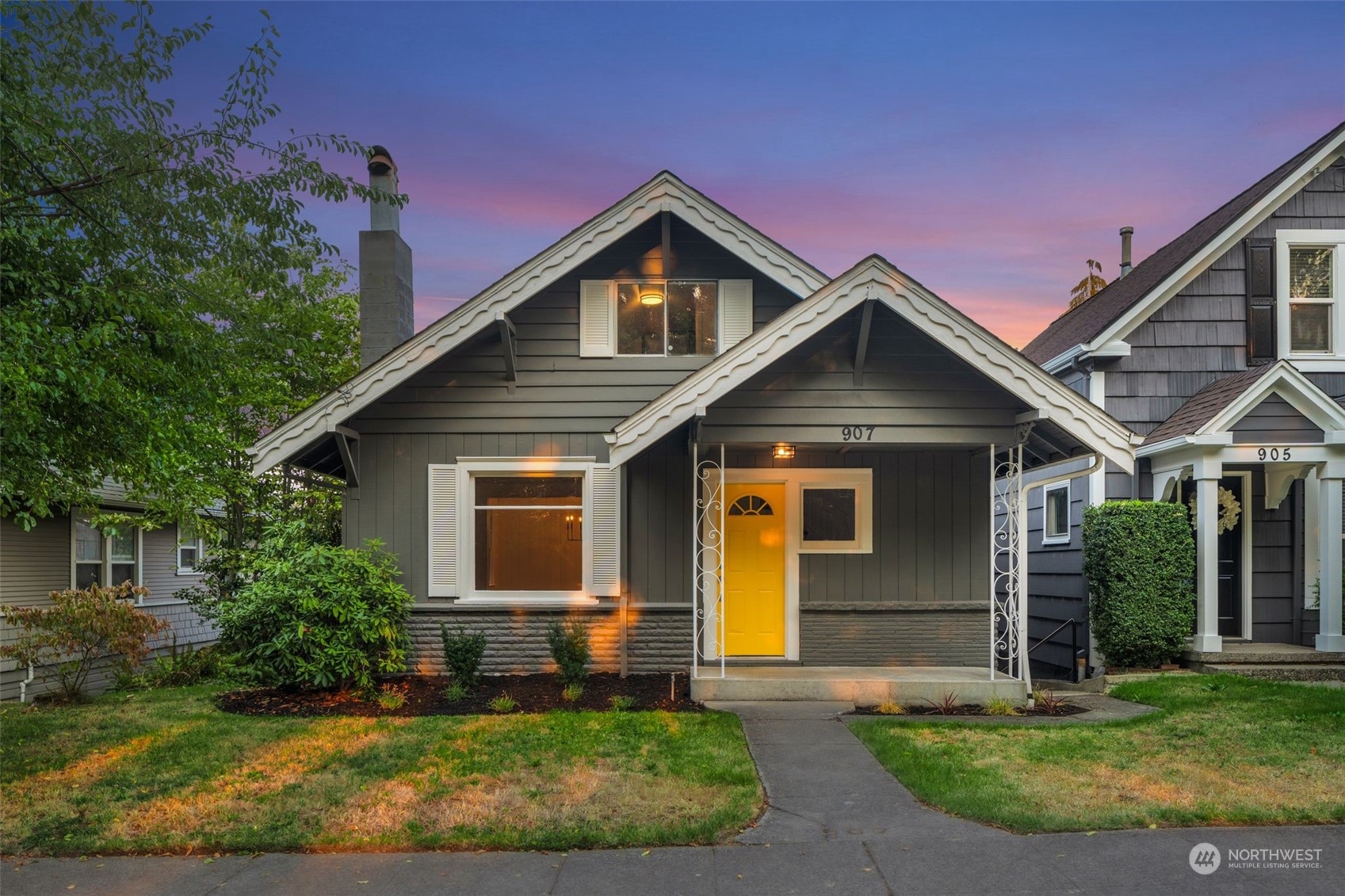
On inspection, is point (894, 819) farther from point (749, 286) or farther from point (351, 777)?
point (749, 286)

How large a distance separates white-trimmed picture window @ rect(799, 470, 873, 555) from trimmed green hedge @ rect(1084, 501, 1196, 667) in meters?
3.06

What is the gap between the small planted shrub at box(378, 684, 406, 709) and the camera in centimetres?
892

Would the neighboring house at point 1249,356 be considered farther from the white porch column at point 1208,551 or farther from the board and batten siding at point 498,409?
the board and batten siding at point 498,409

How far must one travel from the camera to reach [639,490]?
10.8 metres

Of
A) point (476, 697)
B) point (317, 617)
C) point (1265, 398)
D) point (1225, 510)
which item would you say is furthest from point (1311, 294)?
point (317, 617)

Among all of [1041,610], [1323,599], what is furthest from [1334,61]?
[1041,610]

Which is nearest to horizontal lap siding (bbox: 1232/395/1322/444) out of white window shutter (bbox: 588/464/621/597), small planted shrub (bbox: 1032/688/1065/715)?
small planted shrub (bbox: 1032/688/1065/715)

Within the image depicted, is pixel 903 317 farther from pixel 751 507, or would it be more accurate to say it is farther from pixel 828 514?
pixel 751 507

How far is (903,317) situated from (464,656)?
5879mm

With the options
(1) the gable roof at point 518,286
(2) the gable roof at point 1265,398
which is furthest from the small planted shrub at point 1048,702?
(1) the gable roof at point 518,286

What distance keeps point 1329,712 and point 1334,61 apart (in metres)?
9.23

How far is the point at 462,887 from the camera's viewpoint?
Answer: 4.49 meters

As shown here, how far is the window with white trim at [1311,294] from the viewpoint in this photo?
1199 centimetres

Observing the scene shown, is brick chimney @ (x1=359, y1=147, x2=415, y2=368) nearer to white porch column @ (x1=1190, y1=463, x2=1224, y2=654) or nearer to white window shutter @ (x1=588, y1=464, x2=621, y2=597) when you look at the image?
white window shutter @ (x1=588, y1=464, x2=621, y2=597)
